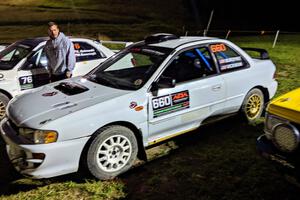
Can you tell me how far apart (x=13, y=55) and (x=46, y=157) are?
3842mm

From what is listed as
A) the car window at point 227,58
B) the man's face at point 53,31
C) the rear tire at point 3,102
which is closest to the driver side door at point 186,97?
the car window at point 227,58

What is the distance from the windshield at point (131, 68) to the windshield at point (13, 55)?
7.05 ft

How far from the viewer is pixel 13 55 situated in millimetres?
6820

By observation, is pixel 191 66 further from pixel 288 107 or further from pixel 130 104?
pixel 288 107

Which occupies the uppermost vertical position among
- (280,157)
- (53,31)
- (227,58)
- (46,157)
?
(53,31)

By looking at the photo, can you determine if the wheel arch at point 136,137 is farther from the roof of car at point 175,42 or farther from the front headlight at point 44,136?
the roof of car at point 175,42

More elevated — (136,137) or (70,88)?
(70,88)

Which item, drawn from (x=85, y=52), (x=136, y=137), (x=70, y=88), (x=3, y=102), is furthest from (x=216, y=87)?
(x=3, y=102)

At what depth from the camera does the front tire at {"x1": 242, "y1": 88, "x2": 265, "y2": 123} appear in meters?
5.41

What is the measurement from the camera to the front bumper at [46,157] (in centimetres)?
366

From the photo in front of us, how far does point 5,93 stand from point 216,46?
380cm

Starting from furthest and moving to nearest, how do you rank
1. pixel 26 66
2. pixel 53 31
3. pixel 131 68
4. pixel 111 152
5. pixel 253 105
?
1. pixel 26 66
2. pixel 53 31
3. pixel 253 105
4. pixel 131 68
5. pixel 111 152

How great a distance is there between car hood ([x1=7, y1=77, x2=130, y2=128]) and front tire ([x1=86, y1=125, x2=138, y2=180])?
408 millimetres

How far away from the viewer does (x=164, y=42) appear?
5.06 meters
